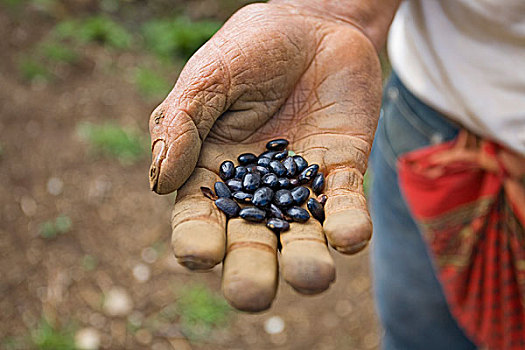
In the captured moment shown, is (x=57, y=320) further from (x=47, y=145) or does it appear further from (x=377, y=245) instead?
(x=377, y=245)

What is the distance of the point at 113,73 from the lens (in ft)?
15.5

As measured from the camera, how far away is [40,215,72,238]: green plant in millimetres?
3580

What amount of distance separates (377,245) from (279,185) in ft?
3.35

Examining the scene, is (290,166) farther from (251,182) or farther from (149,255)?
(149,255)

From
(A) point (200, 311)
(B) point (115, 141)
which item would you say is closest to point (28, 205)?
(B) point (115, 141)

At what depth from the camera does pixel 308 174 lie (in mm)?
1730

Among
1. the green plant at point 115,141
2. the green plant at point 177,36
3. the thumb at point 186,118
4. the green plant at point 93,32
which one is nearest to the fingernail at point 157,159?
the thumb at point 186,118

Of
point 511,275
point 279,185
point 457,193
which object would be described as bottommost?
point 511,275

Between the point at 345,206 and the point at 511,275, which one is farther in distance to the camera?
the point at 511,275

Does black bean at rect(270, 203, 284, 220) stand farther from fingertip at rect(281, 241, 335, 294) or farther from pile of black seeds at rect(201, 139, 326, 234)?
fingertip at rect(281, 241, 335, 294)

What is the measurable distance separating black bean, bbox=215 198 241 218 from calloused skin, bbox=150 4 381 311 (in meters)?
0.02

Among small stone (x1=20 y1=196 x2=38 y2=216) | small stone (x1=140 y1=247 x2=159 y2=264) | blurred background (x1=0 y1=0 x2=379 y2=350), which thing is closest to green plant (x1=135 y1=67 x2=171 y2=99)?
blurred background (x1=0 y1=0 x2=379 y2=350)

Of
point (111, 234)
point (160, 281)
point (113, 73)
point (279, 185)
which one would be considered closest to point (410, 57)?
point (279, 185)

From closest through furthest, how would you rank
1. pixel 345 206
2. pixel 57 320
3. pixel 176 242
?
pixel 176 242
pixel 345 206
pixel 57 320
